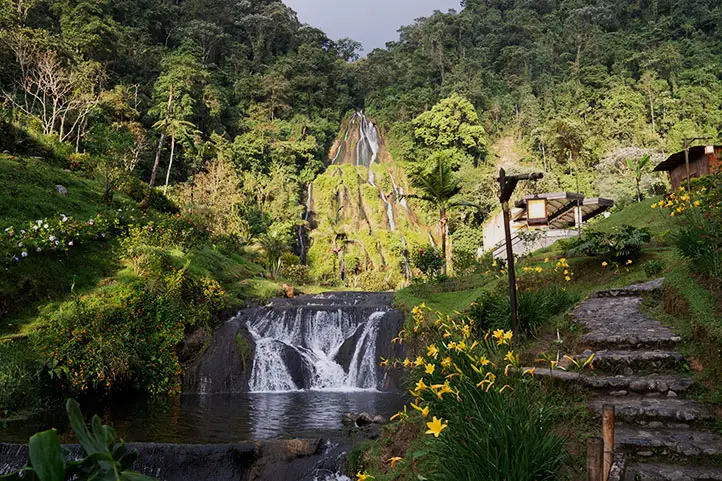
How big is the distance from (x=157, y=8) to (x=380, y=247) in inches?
1151

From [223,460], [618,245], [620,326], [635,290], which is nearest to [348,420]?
[223,460]

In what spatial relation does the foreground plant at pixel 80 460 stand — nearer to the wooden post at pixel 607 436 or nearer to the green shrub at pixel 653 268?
the wooden post at pixel 607 436

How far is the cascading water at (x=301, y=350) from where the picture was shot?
1225cm

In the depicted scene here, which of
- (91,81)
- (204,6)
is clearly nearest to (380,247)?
(91,81)

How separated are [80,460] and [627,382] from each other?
5.29 meters

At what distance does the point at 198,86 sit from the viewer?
108ft

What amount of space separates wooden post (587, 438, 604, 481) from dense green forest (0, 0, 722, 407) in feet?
32.7

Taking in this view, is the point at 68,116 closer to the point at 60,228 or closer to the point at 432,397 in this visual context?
the point at 60,228

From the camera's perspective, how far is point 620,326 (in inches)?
244

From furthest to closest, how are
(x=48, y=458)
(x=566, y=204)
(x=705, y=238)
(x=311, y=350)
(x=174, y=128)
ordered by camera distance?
1. (x=174, y=128)
2. (x=566, y=204)
3. (x=311, y=350)
4. (x=705, y=238)
5. (x=48, y=458)

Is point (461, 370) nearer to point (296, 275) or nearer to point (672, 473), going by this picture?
point (672, 473)

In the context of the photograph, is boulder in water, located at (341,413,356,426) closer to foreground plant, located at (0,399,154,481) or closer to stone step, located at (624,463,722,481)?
stone step, located at (624,463,722,481)

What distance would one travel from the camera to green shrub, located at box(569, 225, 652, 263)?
29.6 ft

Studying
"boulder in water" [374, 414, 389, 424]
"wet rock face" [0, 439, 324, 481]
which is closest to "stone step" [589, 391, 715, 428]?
"wet rock face" [0, 439, 324, 481]
